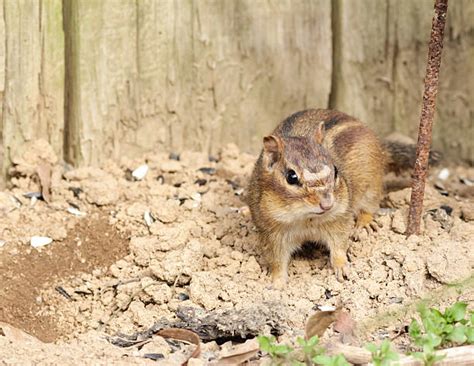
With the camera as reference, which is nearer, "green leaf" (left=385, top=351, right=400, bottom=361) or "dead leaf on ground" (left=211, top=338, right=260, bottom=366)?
"green leaf" (left=385, top=351, right=400, bottom=361)

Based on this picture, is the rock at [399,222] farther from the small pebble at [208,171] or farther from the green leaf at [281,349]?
the green leaf at [281,349]

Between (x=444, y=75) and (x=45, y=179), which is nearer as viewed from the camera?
(x=45, y=179)

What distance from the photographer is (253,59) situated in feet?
21.9

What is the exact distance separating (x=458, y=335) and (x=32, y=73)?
3.02 metres

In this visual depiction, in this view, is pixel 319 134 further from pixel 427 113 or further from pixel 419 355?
pixel 419 355

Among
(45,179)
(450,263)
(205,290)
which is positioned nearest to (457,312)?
(450,263)

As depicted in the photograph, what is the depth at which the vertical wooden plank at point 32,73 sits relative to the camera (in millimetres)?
6070

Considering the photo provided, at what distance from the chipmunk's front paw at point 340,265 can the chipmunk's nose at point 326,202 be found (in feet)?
1.83

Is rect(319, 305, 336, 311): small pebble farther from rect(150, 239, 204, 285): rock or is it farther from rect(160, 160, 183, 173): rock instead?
rect(160, 160, 183, 173): rock

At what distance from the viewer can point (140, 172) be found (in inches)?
258

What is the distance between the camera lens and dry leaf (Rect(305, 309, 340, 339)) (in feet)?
16.0

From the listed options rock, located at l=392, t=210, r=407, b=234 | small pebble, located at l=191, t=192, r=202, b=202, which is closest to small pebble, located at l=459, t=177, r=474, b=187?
rock, located at l=392, t=210, r=407, b=234

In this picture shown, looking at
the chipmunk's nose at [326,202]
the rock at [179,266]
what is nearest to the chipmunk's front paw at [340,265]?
the chipmunk's nose at [326,202]

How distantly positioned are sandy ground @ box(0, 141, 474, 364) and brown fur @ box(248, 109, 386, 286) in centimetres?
17
